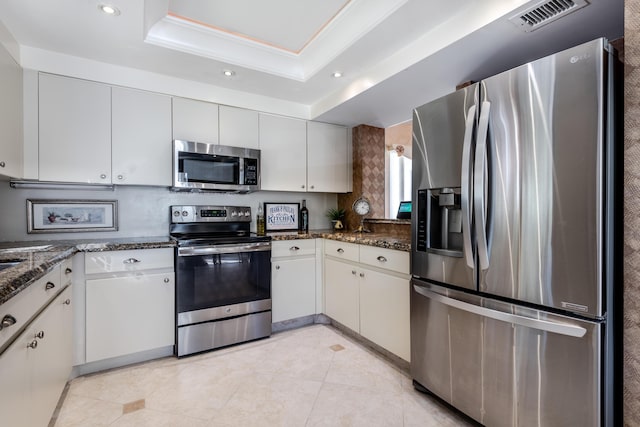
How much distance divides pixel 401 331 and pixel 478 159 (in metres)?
1.27

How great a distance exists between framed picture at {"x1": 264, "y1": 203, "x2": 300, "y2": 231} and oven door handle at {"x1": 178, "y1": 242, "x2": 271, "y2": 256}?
2.15 feet

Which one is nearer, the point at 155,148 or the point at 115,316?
the point at 115,316

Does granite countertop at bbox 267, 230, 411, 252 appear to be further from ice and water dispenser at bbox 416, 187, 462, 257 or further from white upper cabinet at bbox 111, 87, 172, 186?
white upper cabinet at bbox 111, 87, 172, 186

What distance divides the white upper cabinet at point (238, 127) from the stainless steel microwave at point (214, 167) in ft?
0.46

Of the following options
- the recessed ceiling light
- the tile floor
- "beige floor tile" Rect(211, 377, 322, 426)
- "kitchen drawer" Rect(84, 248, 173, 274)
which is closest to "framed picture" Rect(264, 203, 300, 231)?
"kitchen drawer" Rect(84, 248, 173, 274)

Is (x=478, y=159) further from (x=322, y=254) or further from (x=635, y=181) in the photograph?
(x=322, y=254)

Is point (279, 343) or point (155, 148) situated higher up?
point (155, 148)

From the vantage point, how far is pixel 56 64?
7.30ft

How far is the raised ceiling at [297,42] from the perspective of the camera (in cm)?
170

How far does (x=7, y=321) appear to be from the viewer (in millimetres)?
1019

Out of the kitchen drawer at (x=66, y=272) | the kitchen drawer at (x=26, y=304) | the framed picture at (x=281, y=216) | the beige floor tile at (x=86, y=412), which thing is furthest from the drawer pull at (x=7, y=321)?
the framed picture at (x=281, y=216)

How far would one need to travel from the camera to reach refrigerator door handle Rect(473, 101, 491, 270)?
145cm

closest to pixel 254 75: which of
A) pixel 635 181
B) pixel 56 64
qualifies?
pixel 56 64

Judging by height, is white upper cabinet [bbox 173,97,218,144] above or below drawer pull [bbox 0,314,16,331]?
above
